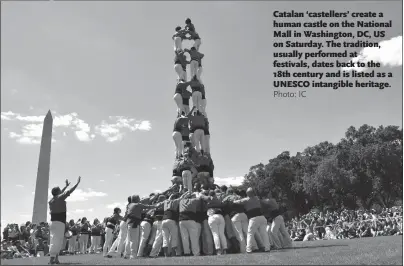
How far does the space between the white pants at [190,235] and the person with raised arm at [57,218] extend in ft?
11.4

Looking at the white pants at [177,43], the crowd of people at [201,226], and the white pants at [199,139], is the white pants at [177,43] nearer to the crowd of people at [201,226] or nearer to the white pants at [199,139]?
the white pants at [199,139]

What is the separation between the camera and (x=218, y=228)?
11.6 m

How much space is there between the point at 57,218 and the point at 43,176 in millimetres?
23089

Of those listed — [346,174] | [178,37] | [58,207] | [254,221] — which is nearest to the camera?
[58,207]

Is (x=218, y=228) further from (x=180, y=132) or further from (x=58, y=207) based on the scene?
(x=180, y=132)

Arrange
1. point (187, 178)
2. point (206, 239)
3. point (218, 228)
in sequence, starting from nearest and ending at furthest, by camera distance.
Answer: point (218, 228)
point (206, 239)
point (187, 178)

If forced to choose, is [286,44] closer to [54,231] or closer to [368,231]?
[54,231]

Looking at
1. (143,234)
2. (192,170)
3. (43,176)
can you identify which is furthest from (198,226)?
(43,176)

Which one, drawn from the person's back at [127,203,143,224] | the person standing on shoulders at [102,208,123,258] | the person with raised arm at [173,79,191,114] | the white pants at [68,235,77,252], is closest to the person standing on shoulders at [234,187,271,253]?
the person's back at [127,203,143,224]

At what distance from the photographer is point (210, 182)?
62.7 feet

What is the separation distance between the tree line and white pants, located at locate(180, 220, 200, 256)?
36.0 meters

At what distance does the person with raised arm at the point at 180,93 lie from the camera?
2152 centimetres

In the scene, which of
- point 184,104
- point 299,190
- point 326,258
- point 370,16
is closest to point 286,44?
point 370,16

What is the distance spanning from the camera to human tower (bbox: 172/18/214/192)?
63.4 feet
